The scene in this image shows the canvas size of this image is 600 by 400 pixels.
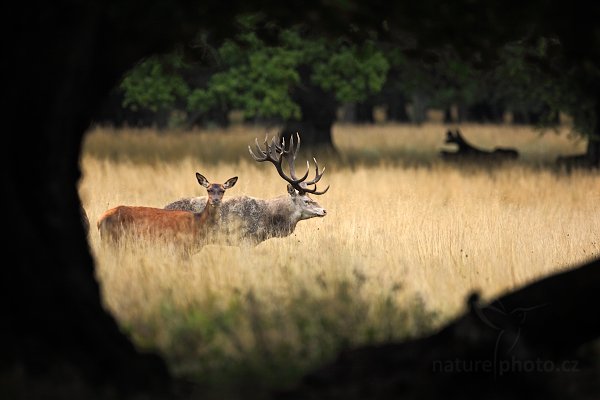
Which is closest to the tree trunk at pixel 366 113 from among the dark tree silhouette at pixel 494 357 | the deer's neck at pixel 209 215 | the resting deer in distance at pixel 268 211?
the resting deer in distance at pixel 268 211

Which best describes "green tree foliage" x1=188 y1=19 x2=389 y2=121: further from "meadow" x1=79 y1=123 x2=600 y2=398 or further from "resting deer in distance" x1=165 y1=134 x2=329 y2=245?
"resting deer in distance" x1=165 y1=134 x2=329 y2=245

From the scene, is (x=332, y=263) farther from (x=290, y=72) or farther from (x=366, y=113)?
(x=366, y=113)

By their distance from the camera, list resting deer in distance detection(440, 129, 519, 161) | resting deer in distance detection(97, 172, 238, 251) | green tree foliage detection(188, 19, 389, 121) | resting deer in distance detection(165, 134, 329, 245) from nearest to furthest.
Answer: resting deer in distance detection(97, 172, 238, 251) → resting deer in distance detection(165, 134, 329, 245) → green tree foliage detection(188, 19, 389, 121) → resting deer in distance detection(440, 129, 519, 161)

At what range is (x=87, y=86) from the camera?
5.54 m

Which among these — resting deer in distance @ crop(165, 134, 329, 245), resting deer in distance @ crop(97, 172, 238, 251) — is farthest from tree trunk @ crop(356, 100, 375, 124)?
resting deer in distance @ crop(97, 172, 238, 251)

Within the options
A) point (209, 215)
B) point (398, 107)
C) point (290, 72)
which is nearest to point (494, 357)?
point (209, 215)

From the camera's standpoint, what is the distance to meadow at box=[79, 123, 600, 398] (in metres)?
6.52

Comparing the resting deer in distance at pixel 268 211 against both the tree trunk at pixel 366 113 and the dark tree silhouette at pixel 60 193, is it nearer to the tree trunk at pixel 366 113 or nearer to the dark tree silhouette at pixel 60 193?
the dark tree silhouette at pixel 60 193

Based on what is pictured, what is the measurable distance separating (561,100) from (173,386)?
17076mm

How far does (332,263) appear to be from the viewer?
364 inches

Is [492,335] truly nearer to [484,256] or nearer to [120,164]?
[484,256]

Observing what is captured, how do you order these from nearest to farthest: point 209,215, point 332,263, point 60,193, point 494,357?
point 60,193
point 494,357
point 332,263
point 209,215

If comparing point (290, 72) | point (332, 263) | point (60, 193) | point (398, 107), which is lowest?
point (332, 263)

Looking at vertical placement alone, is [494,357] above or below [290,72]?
below
